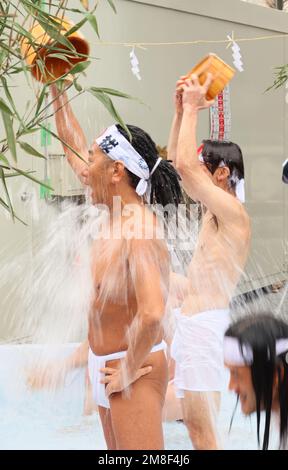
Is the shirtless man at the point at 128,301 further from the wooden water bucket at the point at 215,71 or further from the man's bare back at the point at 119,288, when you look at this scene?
the wooden water bucket at the point at 215,71

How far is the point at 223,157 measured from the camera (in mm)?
3199

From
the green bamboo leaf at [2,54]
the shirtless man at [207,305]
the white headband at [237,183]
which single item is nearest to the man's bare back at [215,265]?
the shirtless man at [207,305]

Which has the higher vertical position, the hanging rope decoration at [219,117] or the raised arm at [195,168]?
the hanging rope decoration at [219,117]

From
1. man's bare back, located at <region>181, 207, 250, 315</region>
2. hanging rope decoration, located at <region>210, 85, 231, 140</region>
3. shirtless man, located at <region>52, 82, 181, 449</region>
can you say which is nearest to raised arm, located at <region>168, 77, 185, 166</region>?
shirtless man, located at <region>52, 82, 181, 449</region>

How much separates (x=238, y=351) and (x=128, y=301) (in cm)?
52

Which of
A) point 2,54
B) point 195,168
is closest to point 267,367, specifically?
point 195,168

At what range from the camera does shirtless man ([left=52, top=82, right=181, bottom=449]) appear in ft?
8.55

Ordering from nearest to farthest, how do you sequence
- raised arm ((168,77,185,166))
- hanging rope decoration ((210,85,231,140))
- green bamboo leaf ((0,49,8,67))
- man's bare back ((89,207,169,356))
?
green bamboo leaf ((0,49,8,67))
man's bare back ((89,207,169,356))
raised arm ((168,77,185,166))
hanging rope decoration ((210,85,231,140))

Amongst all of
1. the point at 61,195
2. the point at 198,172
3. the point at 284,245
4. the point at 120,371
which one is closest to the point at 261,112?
the point at 284,245

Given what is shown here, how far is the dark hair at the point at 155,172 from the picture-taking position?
2748mm

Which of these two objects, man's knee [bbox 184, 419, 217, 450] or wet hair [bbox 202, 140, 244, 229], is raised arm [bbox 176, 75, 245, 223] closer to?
wet hair [bbox 202, 140, 244, 229]

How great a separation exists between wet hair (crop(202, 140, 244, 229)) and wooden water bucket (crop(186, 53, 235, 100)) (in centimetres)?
35

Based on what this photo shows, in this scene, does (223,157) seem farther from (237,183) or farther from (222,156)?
(237,183)

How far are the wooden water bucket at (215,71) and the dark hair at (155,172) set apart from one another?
26cm
